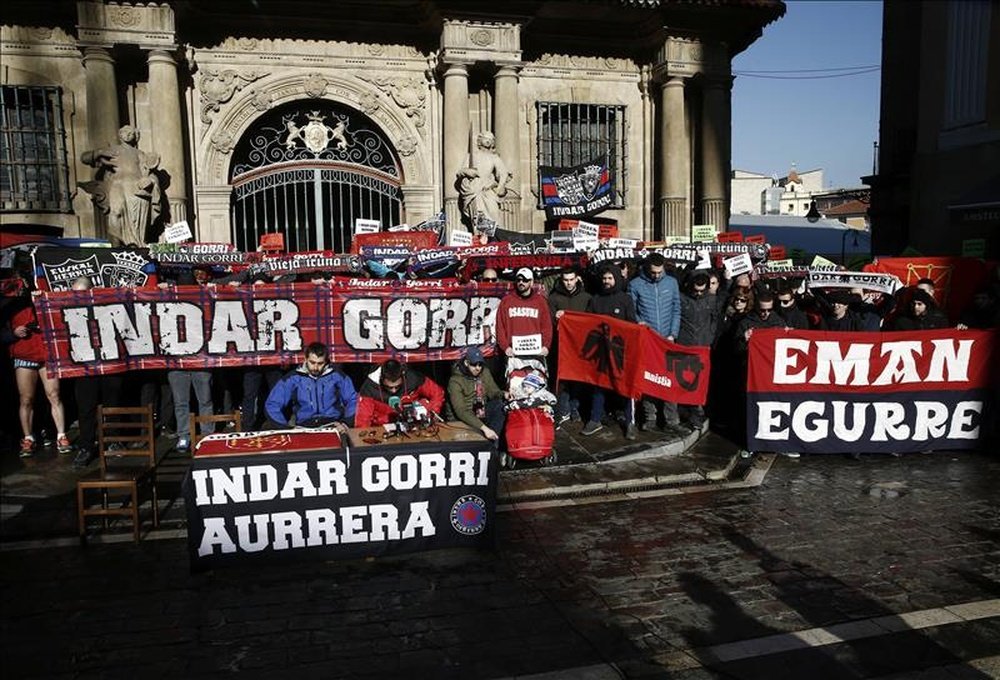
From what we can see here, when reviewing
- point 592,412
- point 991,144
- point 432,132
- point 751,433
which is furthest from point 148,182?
point 991,144

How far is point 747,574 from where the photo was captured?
219 inches

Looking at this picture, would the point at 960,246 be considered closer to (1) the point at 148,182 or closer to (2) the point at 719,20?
(2) the point at 719,20

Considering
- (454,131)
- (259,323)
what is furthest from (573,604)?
(454,131)

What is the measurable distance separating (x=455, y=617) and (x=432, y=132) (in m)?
13.0

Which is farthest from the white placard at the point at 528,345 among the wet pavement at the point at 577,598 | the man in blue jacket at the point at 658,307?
the wet pavement at the point at 577,598

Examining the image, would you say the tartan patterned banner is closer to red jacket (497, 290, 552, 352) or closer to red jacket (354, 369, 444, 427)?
red jacket (497, 290, 552, 352)

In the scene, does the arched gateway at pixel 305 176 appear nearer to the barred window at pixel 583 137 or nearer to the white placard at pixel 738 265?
the barred window at pixel 583 137

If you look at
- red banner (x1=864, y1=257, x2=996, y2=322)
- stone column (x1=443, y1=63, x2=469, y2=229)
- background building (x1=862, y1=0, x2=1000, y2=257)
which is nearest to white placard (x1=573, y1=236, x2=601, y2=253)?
stone column (x1=443, y1=63, x2=469, y2=229)

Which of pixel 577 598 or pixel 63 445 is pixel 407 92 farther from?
pixel 577 598

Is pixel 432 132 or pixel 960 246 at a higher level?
pixel 432 132

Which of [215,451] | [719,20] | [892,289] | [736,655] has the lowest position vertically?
[736,655]

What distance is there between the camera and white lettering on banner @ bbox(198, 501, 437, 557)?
5.55 meters

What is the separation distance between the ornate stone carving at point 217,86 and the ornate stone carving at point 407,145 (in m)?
3.15

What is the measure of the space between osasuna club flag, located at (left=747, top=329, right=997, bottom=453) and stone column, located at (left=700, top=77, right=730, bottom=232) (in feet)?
29.0
